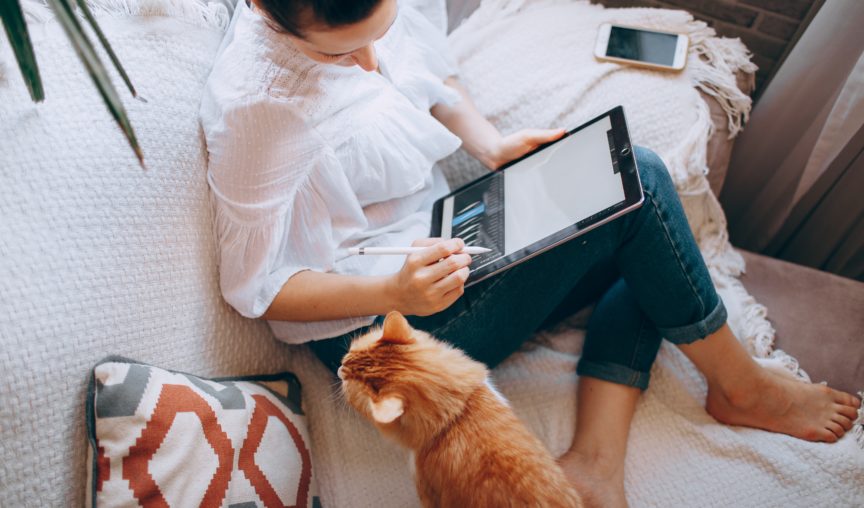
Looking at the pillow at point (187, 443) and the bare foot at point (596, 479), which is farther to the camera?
the bare foot at point (596, 479)

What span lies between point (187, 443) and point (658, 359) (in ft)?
2.69

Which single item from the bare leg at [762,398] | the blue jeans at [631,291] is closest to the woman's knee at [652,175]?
the blue jeans at [631,291]

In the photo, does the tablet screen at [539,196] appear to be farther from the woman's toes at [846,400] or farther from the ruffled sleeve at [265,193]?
the woman's toes at [846,400]

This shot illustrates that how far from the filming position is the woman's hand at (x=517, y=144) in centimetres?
91

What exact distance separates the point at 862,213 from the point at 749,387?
56cm

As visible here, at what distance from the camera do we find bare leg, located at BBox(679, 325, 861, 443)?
0.87 m

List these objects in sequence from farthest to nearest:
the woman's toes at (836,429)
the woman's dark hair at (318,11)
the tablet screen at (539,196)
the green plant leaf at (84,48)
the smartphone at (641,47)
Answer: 1. the smartphone at (641,47)
2. the woman's toes at (836,429)
3. the tablet screen at (539,196)
4. the woman's dark hair at (318,11)
5. the green plant leaf at (84,48)

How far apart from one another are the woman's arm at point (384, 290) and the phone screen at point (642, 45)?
2.24 feet

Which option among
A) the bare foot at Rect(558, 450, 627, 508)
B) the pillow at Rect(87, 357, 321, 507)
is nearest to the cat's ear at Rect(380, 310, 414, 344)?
the pillow at Rect(87, 357, 321, 507)

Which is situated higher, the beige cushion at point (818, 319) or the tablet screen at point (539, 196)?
the tablet screen at point (539, 196)

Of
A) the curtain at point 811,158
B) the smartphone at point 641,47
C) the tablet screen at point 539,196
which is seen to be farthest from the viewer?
the smartphone at point 641,47

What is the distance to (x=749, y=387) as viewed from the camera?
2.84ft

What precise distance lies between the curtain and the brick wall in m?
0.17

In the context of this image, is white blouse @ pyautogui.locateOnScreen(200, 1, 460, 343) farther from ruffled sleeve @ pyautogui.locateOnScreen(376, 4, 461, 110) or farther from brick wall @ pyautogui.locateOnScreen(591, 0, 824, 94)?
brick wall @ pyautogui.locateOnScreen(591, 0, 824, 94)
